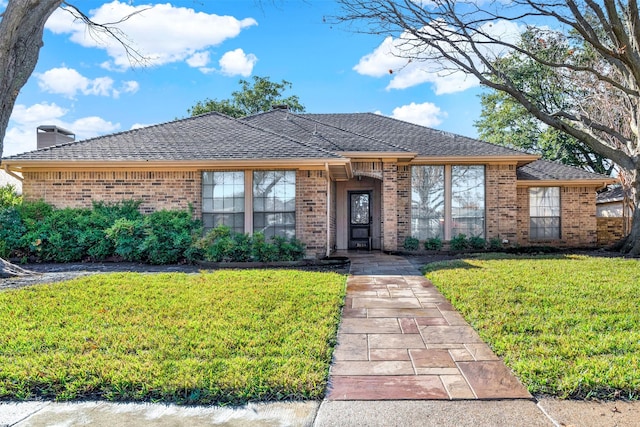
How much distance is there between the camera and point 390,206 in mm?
12305

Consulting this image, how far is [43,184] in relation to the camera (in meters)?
10.7

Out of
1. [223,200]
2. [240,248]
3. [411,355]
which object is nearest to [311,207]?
[240,248]

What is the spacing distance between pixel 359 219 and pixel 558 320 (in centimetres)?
1001

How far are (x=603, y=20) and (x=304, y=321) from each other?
1185 centimetres

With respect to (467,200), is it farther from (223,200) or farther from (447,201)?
(223,200)

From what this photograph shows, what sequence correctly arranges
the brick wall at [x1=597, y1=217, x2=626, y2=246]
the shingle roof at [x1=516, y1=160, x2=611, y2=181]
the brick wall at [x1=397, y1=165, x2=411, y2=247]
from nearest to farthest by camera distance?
1. the brick wall at [x1=397, y1=165, x2=411, y2=247]
2. the shingle roof at [x1=516, y1=160, x2=611, y2=181]
3. the brick wall at [x1=597, y1=217, x2=626, y2=246]

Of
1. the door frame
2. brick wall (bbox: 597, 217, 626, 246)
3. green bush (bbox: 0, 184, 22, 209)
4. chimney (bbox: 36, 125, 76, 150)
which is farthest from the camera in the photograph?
chimney (bbox: 36, 125, 76, 150)

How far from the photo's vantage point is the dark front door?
1451 centimetres

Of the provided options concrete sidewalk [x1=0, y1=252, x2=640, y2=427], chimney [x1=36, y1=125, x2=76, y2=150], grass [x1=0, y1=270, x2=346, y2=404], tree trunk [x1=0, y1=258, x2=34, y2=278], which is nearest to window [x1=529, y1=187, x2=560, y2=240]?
grass [x1=0, y1=270, x2=346, y2=404]

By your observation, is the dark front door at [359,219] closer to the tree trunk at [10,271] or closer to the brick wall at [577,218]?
the brick wall at [577,218]

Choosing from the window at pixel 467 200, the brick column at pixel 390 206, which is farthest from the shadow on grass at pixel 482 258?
the brick column at pixel 390 206

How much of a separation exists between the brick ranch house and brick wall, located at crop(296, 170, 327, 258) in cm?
3

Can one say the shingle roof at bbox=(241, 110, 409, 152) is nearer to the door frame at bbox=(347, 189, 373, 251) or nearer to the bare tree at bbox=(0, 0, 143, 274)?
the door frame at bbox=(347, 189, 373, 251)

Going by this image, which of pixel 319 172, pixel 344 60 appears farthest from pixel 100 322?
pixel 344 60
